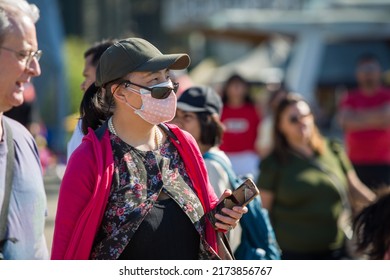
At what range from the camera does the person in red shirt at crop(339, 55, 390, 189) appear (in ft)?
32.1

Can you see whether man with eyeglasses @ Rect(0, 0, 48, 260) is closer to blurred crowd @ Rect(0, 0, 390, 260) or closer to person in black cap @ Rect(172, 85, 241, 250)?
blurred crowd @ Rect(0, 0, 390, 260)

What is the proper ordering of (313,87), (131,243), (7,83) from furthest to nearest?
(313,87) < (7,83) < (131,243)

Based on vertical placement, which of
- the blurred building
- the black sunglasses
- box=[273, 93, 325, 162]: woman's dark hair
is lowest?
the blurred building

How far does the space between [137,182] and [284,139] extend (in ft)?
11.1

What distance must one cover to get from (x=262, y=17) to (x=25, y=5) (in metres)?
15.4

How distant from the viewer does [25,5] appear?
14.5 ft

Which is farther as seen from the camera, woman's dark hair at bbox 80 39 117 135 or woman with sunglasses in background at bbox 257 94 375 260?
woman with sunglasses in background at bbox 257 94 375 260

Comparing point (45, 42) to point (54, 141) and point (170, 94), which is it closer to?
point (54, 141)

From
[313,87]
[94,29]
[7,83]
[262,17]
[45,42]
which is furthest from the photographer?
[94,29]

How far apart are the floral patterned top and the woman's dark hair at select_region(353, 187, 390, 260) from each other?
3.35 feet

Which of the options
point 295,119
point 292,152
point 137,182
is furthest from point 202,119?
point 295,119

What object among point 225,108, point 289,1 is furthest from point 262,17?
point 225,108

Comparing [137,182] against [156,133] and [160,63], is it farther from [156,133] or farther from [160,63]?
[160,63]

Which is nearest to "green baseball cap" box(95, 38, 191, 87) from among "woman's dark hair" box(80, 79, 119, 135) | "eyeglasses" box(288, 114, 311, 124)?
"woman's dark hair" box(80, 79, 119, 135)
